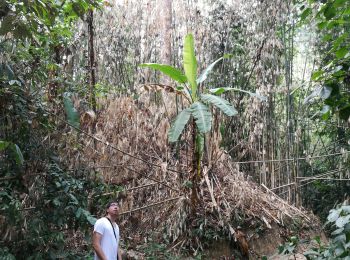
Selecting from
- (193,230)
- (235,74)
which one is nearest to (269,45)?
(235,74)

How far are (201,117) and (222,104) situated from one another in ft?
1.04

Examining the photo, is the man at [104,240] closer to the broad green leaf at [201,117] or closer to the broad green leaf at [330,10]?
the broad green leaf at [201,117]

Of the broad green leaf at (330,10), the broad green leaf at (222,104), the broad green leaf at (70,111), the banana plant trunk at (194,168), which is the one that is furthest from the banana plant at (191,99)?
the broad green leaf at (330,10)

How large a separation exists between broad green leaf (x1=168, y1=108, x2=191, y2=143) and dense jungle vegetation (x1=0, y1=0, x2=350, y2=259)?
0.05ft

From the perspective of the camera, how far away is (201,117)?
436 centimetres

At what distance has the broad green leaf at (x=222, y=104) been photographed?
→ 14.3 ft

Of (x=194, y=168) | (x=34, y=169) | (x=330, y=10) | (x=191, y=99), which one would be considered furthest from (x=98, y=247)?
(x=191, y=99)

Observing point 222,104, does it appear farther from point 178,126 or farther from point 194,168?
point 194,168

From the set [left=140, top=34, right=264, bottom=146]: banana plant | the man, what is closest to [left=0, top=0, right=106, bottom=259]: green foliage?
the man

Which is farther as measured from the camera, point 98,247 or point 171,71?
point 171,71

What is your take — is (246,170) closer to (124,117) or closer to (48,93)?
(124,117)

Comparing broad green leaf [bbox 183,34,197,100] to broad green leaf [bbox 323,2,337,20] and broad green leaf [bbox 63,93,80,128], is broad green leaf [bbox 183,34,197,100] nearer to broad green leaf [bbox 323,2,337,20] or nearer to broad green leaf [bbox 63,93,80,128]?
Answer: broad green leaf [bbox 63,93,80,128]

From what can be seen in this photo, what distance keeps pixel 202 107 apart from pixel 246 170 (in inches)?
89.1

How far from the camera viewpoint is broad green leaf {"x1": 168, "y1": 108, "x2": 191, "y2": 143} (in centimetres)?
434
